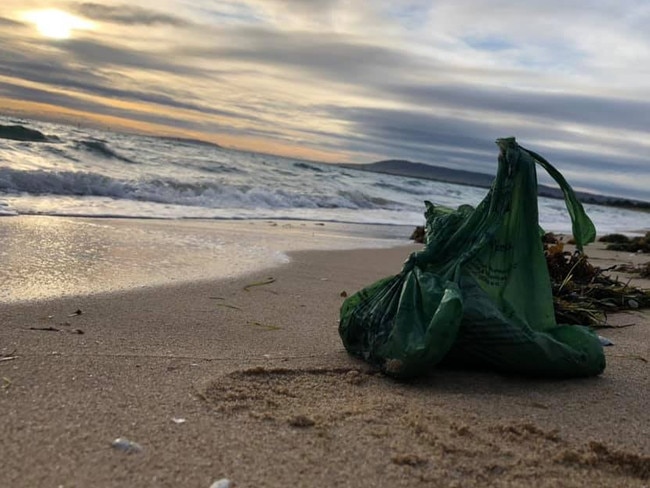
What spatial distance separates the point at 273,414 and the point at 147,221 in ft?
22.6

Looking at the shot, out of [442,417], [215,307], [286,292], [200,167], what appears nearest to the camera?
[442,417]

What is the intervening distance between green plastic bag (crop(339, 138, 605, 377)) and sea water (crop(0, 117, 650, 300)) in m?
2.27

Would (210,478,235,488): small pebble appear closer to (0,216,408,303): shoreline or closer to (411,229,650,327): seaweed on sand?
(0,216,408,303): shoreline

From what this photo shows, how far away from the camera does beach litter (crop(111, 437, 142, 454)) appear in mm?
1911

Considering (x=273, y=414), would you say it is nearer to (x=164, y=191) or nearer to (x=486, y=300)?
(x=486, y=300)

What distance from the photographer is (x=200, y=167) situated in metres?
21.3

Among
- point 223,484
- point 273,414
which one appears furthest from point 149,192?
point 223,484

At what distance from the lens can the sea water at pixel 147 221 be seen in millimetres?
4930

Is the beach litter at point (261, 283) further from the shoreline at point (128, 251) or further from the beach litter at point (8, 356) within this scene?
the beach litter at point (8, 356)

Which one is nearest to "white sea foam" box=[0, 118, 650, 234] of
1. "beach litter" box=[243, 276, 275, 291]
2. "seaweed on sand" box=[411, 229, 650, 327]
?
"beach litter" box=[243, 276, 275, 291]

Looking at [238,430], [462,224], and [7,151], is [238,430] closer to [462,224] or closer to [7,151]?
[462,224]

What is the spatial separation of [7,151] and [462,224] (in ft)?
49.3

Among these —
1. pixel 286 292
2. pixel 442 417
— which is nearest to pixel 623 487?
pixel 442 417

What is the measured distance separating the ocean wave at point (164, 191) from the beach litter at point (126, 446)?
965cm
